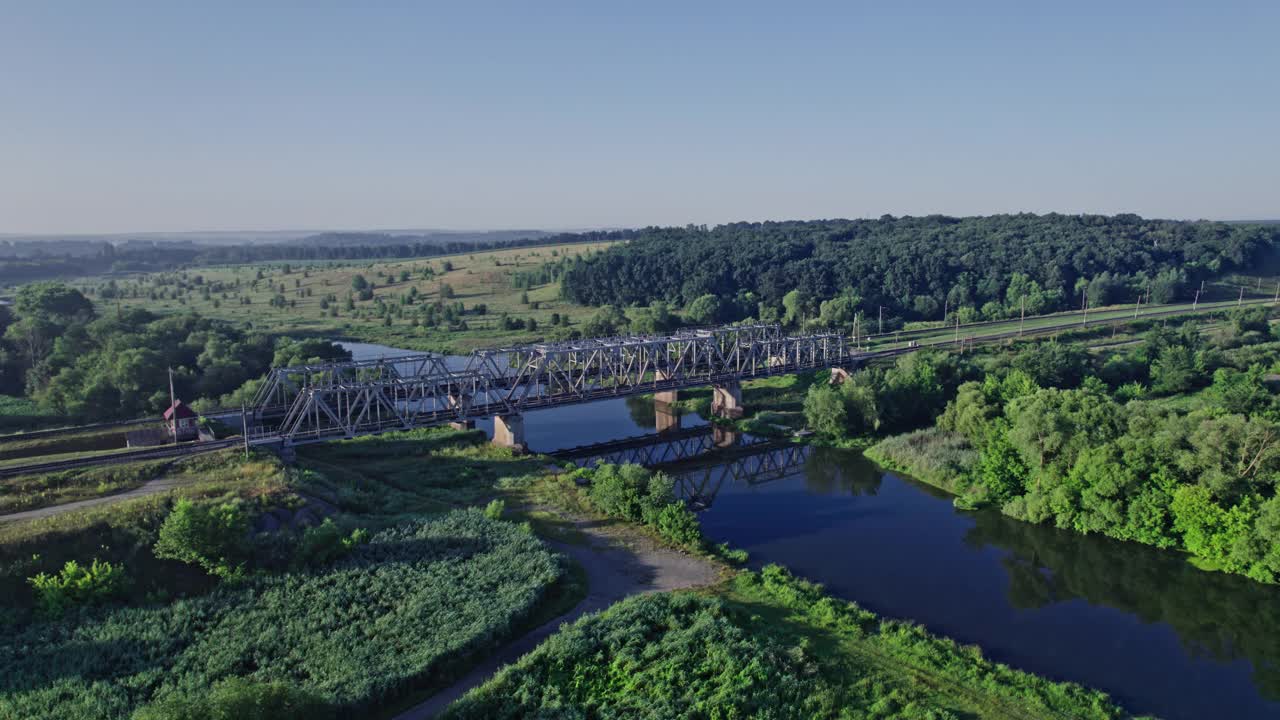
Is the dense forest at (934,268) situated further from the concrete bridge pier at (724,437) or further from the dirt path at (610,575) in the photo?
the dirt path at (610,575)

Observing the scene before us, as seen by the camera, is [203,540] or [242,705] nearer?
[242,705]

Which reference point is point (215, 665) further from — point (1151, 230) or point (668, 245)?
point (1151, 230)

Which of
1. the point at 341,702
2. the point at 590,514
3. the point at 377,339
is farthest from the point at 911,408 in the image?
the point at 377,339

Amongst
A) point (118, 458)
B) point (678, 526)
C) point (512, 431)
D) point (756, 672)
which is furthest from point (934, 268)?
point (118, 458)

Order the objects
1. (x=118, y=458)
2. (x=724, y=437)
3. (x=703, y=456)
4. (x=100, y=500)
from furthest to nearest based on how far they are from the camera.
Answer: (x=724, y=437) < (x=703, y=456) < (x=118, y=458) < (x=100, y=500)

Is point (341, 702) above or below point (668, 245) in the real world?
below

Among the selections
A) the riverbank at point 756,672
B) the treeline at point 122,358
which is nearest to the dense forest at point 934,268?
the treeline at point 122,358

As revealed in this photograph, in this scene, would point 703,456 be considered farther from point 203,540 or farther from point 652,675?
point 203,540
